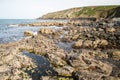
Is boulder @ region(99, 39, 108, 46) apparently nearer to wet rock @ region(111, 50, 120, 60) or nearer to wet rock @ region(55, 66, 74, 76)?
wet rock @ region(111, 50, 120, 60)

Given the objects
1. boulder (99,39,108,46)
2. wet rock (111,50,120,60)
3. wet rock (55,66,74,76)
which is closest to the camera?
wet rock (55,66,74,76)

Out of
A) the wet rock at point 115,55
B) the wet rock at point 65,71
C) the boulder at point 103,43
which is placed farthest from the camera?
the boulder at point 103,43

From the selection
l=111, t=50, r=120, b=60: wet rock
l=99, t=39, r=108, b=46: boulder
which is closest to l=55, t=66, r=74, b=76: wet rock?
l=111, t=50, r=120, b=60: wet rock

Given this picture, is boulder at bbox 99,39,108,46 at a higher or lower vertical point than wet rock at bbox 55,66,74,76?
higher

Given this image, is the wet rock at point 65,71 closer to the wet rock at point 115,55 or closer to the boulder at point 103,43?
the wet rock at point 115,55

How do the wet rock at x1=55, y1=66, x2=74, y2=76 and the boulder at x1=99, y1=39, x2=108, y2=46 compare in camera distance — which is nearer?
the wet rock at x1=55, y1=66, x2=74, y2=76

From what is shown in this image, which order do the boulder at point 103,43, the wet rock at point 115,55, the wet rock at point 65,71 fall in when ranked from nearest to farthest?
the wet rock at point 65,71 < the wet rock at point 115,55 < the boulder at point 103,43

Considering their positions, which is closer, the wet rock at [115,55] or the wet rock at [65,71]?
the wet rock at [65,71]

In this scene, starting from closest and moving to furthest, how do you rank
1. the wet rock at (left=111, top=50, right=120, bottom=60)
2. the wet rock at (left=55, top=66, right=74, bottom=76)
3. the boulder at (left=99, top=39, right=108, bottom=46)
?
the wet rock at (left=55, top=66, right=74, bottom=76) < the wet rock at (left=111, top=50, right=120, bottom=60) < the boulder at (left=99, top=39, right=108, bottom=46)

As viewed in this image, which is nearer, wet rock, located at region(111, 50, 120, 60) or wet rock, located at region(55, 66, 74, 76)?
wet rock, located at region(55, 66, 74, 76)

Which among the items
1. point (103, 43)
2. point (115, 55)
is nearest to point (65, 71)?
point (115, 55)

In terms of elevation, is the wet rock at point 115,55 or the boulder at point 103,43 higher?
the boulder at point 103,43

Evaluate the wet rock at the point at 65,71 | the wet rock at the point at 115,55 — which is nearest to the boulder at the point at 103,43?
Result: the wet rock at the point at 115,55

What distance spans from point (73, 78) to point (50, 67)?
556cm
